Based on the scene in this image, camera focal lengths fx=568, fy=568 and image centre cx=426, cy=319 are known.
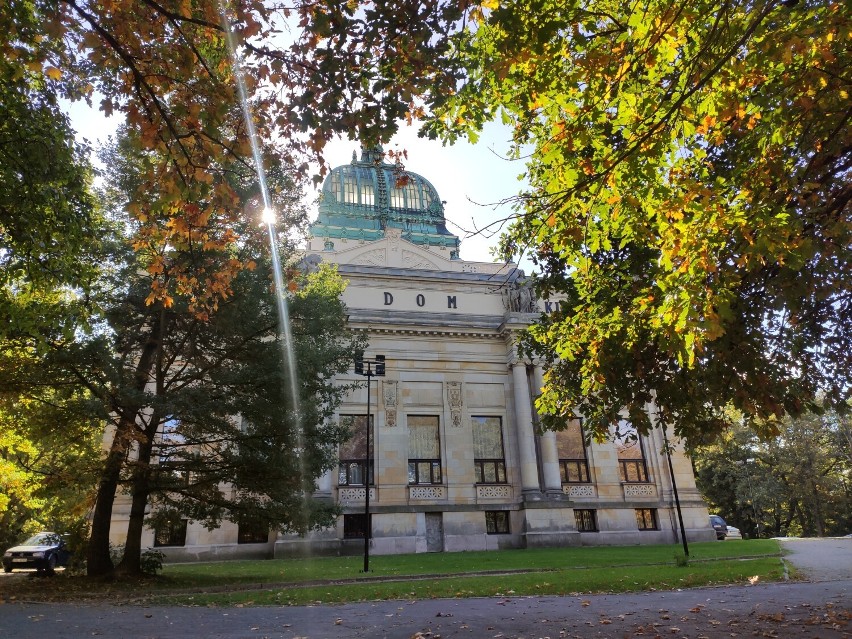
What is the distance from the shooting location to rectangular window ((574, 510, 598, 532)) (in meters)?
32.3

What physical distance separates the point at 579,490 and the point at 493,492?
5.18 meters

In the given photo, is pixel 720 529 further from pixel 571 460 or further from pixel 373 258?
pixel 373 258

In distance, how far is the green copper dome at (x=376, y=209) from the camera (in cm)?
3984

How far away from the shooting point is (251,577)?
16484 mm

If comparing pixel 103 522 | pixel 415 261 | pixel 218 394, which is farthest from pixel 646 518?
pixel 103 522

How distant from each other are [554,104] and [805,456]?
A: 58.3 metres

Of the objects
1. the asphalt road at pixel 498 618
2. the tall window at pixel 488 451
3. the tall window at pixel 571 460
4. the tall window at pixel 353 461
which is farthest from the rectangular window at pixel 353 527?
the asphalt road at pixel 498 618

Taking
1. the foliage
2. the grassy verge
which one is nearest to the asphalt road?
the grassy verge

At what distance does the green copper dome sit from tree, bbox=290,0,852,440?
3199cm

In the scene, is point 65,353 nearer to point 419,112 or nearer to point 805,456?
point 419,112

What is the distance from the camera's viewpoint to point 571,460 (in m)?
33.7

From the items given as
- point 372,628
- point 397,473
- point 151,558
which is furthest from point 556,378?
point 397,473

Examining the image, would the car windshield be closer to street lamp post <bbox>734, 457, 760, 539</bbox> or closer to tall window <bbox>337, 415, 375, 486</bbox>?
tall window <bbox>337, 415, 375, 486</bbox>

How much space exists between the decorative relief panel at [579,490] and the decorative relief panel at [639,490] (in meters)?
2.11
